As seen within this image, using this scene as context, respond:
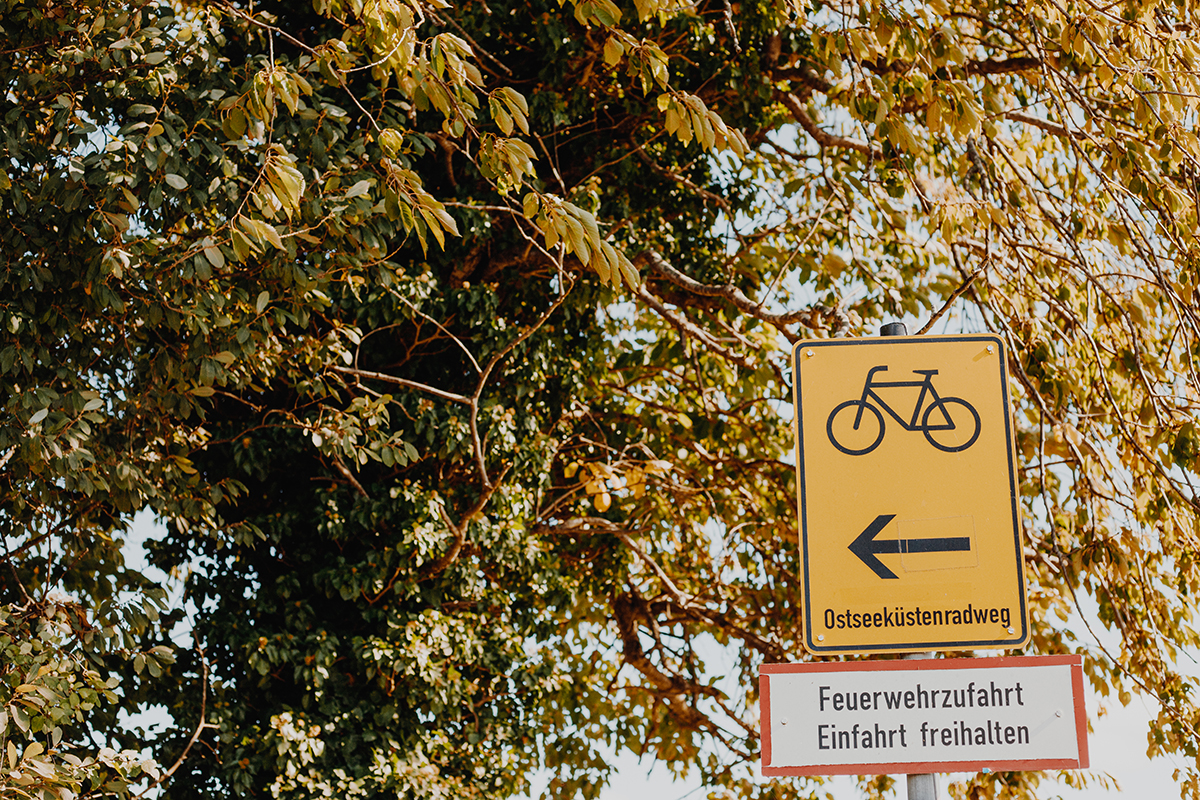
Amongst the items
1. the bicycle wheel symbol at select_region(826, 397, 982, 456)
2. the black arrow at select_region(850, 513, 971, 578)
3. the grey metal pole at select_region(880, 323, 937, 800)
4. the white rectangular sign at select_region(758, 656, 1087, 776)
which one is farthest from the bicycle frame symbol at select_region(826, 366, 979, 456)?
the grey metal pole at select_region(880, 323, 937, 800)

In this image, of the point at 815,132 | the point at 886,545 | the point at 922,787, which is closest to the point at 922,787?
the point at 922,787

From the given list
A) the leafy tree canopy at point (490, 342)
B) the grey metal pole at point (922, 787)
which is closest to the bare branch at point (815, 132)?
the leafy tree canopy at point (490, 342)

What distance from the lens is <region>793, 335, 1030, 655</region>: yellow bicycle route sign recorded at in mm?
2217

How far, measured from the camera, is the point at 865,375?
2.37 m

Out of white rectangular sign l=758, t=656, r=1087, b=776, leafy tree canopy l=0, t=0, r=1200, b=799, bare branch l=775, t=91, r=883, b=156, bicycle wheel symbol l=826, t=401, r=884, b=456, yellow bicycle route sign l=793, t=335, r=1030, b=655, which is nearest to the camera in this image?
white rectangular sign l=758, t=656, r=1087, b=776

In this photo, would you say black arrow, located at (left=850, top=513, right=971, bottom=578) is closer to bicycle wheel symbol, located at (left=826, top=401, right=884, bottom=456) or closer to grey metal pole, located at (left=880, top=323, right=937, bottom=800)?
bicycle wheel symbol, located at (left=826, top=401, right=884, bottom=456)

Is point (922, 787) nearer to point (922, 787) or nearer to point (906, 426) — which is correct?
point (922, 787)

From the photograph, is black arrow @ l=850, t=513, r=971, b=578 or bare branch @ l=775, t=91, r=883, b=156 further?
bare branch @ l=775, t=91, r=883, b=156

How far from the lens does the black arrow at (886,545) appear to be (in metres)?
2.25

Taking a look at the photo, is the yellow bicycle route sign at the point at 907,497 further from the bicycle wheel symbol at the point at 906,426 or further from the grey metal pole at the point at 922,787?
the grey metal pole at the point at 922,787

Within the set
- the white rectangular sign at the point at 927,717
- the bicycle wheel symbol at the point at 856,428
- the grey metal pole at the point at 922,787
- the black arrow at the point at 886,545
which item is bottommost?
the grey metal pole at the point at 922,787

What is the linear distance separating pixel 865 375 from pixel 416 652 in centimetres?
395

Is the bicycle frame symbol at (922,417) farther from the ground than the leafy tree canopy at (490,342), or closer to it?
closer to it

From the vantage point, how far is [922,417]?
2.33 m
